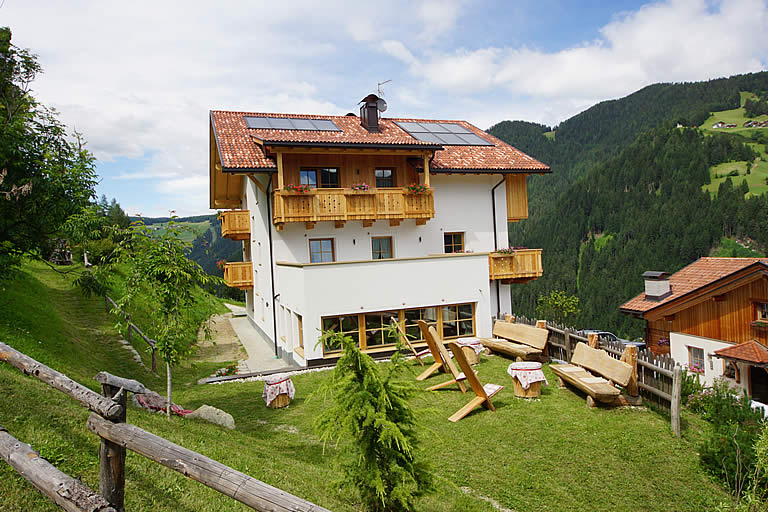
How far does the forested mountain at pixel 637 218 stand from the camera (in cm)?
10244

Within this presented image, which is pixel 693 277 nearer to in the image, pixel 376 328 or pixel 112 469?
pixel 376 328

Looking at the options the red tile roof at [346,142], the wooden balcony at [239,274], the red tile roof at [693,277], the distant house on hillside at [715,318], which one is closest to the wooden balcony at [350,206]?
the red tile roof at [346,142]

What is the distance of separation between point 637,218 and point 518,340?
127783 millimetres

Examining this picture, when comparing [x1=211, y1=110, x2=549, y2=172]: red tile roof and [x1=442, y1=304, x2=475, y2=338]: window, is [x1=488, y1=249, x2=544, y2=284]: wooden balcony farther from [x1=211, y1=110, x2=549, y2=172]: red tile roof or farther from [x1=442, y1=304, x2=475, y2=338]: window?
[x1=211, y1=110, x2=549, y2=172]: red tile roof

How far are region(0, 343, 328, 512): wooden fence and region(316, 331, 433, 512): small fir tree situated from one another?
57.1 inches

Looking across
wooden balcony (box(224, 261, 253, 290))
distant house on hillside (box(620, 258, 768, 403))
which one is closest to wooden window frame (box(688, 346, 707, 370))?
distant house on hillside (box(620, 258, 768, 403))

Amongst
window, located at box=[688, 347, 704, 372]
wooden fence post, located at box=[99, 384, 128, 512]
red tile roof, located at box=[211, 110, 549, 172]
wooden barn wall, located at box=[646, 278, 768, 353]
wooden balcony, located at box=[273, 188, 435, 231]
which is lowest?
window, located at box=[688, 347, 704, 372]

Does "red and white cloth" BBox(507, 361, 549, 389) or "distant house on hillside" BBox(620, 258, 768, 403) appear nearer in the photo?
"red and white cloth" BBox(507, 361, 549, 389)

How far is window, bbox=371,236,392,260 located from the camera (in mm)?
18389

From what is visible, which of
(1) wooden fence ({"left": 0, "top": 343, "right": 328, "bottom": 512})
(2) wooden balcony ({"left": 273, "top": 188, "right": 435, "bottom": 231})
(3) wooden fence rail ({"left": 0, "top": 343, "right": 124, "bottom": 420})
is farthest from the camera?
(2) wooden balcony ({"left": 273, "top": 188, "right": 435, "bottom": 231})

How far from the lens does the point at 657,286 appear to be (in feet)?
96.9

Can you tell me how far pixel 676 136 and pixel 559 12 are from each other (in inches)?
5940

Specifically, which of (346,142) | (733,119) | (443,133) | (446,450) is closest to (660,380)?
(446,450)

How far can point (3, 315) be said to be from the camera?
441 inches
